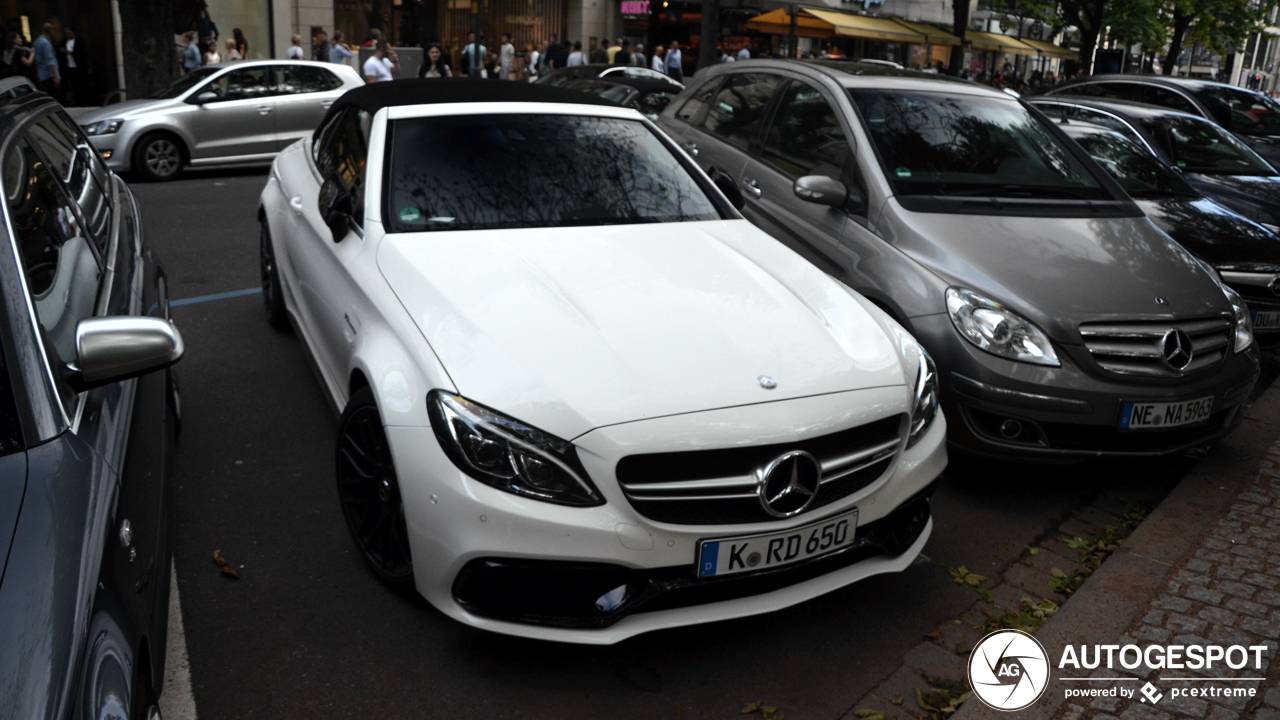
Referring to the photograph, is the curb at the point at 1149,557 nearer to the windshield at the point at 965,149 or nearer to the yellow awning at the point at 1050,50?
the windshield at the point at 965,149

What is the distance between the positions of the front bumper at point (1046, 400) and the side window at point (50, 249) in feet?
10.4

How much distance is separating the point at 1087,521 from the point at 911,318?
1.14 metres

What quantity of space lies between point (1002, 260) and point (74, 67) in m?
19.7

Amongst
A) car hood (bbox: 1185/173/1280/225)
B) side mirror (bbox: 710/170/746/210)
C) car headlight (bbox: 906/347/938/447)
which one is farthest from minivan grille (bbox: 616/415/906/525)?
car hood (bbox: 1185/173/1280/225)

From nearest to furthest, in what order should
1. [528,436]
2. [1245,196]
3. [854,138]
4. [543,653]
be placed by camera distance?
[528,436] < [543,653] < [854,138] < [1245,196]

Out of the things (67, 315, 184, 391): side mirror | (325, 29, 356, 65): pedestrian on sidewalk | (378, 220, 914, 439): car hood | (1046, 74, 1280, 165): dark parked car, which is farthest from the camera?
(325, 29, 356, 65): pedestrian on sidewalk

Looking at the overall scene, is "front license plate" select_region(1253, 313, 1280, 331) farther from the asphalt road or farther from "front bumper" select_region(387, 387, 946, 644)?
"front bumper" select_region(387, 387, 946, 644)

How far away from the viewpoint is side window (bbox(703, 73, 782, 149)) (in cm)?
618

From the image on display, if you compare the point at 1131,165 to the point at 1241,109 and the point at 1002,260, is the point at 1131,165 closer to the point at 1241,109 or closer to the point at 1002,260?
the point at 1002,260

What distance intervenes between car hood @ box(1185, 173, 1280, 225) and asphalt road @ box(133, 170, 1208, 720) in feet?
12.4

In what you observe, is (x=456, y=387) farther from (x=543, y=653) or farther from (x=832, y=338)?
(x=832, y=338)

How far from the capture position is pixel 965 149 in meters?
5.38

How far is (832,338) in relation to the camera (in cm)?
331

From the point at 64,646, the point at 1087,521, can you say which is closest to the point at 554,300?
the point at 64,646
